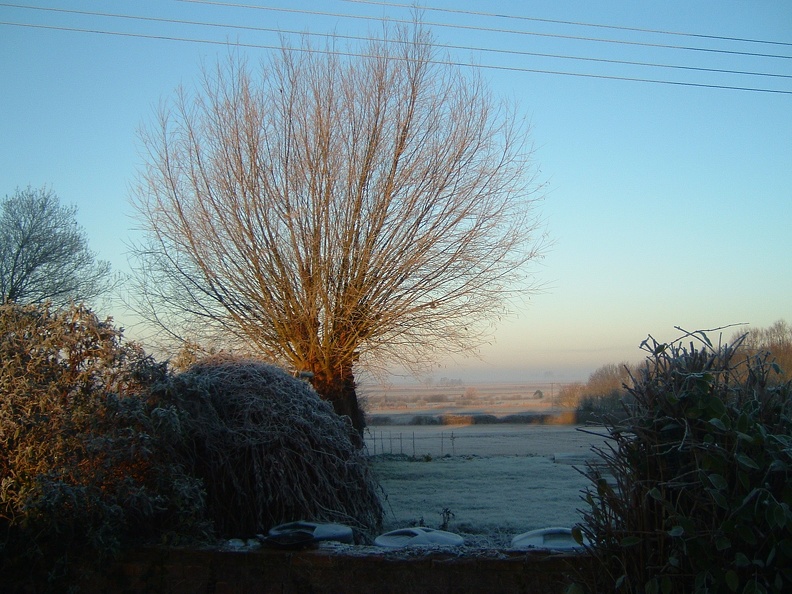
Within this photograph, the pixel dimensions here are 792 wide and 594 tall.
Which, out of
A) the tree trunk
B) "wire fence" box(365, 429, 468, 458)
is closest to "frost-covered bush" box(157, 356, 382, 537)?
the tree trunk

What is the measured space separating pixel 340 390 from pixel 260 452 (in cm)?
555

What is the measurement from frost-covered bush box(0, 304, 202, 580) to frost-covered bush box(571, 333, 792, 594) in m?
3.24

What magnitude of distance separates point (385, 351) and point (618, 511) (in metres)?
8.67

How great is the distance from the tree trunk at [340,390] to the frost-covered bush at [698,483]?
842cm

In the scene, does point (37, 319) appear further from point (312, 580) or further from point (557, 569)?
point (557, 569)

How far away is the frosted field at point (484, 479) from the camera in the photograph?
7086 mm

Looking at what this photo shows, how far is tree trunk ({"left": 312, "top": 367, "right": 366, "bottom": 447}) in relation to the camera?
37.0 ft

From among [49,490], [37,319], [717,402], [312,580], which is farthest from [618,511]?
[37,319]

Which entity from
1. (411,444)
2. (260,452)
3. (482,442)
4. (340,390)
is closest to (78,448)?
(260,452)

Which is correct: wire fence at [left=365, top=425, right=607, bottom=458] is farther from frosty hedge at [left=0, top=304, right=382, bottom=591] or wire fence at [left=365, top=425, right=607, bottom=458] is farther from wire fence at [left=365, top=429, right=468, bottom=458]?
frosty hedge at [left=0, top=304, right=382, bottom=591]

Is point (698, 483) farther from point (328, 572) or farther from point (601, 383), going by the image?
point (601, 383)

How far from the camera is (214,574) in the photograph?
176 inches

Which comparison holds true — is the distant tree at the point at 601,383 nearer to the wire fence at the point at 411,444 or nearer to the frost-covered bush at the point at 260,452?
the wire fence at the point at 411,444

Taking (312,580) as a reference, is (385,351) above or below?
above
